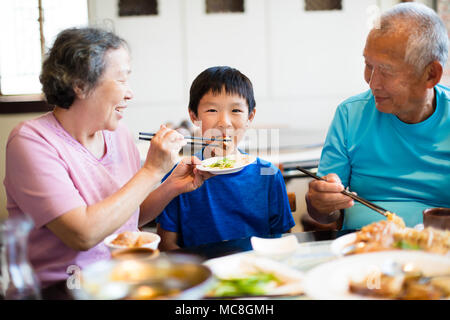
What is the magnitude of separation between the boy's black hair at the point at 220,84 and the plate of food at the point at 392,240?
0.87 m

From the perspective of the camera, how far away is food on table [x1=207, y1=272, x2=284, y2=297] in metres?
0.77

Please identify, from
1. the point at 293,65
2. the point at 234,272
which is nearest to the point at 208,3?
the point at 293,65

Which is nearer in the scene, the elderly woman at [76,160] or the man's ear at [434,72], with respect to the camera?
the elderly woman at [76,160]

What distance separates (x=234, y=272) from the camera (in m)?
0.84

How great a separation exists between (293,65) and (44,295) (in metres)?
4.03

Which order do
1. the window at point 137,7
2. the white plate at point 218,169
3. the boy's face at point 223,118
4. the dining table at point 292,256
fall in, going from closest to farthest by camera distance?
1. the dining table at point 292,256
2. the white plate at point 218,169
3. the boy's face at point 223,118
4. the window at point 137,7

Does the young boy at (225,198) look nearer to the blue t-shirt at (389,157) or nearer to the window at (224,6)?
the blue t-shirt at (389,157)

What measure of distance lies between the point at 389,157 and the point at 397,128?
0.34ft

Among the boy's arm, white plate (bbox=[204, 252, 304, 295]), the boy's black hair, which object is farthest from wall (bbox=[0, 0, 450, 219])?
white plate (bbox=[204, 252, 304, 295])

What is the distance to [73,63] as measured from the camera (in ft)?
3.68

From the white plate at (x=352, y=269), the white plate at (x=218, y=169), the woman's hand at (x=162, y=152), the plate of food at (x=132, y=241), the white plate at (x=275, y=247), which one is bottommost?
the white plate at (x=275, y=247)

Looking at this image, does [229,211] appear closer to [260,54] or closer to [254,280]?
[254,280]

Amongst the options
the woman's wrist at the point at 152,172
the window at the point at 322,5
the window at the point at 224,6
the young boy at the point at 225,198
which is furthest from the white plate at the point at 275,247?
the window at the point at 322,5

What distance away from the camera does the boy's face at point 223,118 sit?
1.62 metres
